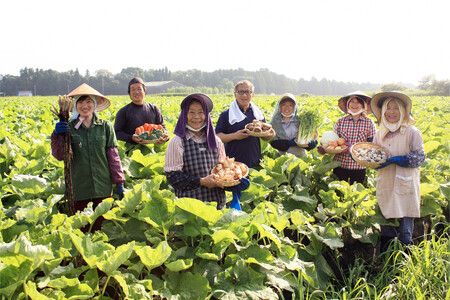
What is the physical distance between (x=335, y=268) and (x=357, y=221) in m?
0.57

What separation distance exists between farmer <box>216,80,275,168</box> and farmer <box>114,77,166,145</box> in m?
1.19

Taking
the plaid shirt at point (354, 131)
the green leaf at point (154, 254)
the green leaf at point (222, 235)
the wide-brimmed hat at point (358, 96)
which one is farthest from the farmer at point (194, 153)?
the wide-brimmed hat at point (358, 96)

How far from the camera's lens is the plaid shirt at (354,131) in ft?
13.5

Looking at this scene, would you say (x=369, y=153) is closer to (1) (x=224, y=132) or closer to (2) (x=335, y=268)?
(2) (x=335, y=268)

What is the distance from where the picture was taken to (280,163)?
410 centimetres

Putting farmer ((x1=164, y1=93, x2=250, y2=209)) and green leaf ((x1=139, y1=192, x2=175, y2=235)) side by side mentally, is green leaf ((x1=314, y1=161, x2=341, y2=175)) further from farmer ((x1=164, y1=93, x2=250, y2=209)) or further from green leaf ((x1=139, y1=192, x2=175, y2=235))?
green leaf ((x1=139, y1=192, x2=175, y2=235))

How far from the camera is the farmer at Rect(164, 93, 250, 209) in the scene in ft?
8.89

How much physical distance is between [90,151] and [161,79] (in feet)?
352

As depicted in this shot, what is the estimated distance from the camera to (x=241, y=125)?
13.5 feet

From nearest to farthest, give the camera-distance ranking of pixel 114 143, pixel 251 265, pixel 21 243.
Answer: pixel 21 243
pixel 251 265
pixel 114 143

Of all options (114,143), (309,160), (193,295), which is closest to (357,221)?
(309,160)

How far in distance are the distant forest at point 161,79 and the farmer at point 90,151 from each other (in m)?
72.0

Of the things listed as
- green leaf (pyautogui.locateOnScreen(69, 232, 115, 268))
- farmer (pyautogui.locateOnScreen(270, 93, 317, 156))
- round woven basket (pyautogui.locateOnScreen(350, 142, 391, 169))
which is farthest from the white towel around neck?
green leaf (pyautogui.locateOnScreen(69, 232, 115, 268))

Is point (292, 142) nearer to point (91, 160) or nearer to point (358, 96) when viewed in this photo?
point (358, 96)
